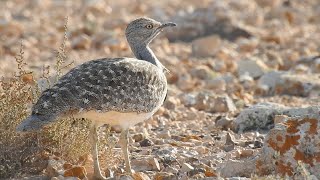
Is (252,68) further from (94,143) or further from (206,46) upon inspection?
(94,143)

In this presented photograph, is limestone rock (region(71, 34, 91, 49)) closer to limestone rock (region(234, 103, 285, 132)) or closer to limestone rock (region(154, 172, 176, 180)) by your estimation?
limestone rock (region(234, 103, 285, 132))

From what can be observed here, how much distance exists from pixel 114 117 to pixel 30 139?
2.64ft

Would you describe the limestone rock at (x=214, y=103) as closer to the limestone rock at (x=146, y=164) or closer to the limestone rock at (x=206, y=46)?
the limestone rock at (x=146, y=164)

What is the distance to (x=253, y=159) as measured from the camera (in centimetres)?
681

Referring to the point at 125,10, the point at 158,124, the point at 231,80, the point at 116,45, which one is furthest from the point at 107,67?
the point at 125,10

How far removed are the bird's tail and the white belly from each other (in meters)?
0.30

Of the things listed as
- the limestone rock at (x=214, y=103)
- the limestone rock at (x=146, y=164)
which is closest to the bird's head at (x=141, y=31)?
the limestone rock at (x=146, y=164)

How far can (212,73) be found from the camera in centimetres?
1175

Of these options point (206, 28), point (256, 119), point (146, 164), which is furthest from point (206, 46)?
point (146, 164)

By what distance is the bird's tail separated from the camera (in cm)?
602

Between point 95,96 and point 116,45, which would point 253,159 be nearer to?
→ point 95,96

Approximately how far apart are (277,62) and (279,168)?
601 cm

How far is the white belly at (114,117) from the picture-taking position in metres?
6.34

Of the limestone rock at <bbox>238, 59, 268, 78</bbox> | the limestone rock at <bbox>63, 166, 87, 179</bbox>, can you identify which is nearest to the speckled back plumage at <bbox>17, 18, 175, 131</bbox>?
the limestone rock at <bbox>63, 166, 87, 179</bbox>
